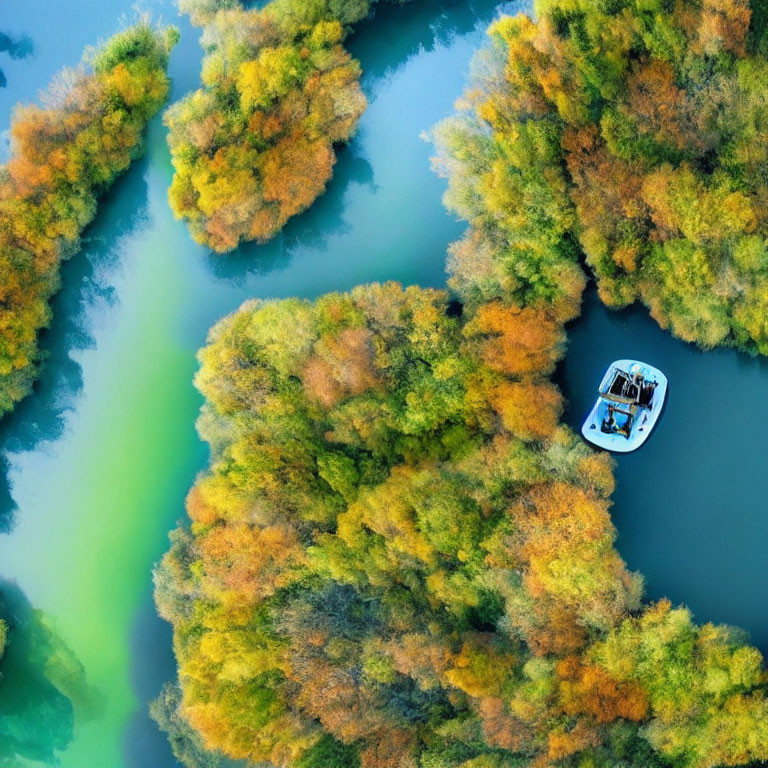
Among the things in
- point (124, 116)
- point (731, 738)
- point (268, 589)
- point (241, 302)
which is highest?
point (124, 116)

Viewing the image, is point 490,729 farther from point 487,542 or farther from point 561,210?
point 561,210

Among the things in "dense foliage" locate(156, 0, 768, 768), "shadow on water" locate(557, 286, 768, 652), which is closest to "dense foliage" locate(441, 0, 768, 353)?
"dense foliage" locate(156, 0, 768, 768)

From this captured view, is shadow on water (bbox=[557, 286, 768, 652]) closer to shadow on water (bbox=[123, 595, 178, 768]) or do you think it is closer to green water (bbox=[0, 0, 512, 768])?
green water (bbox=[0, 0, 512, 768])

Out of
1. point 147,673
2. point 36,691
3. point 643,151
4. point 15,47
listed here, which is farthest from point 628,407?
point 15,47

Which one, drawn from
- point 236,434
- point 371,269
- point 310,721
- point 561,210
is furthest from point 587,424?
point 310,721

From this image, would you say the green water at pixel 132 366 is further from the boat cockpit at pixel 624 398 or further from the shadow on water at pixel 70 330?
the boat cockpit at pixel 624 398

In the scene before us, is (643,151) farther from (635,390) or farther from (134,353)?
A: (134,353)
